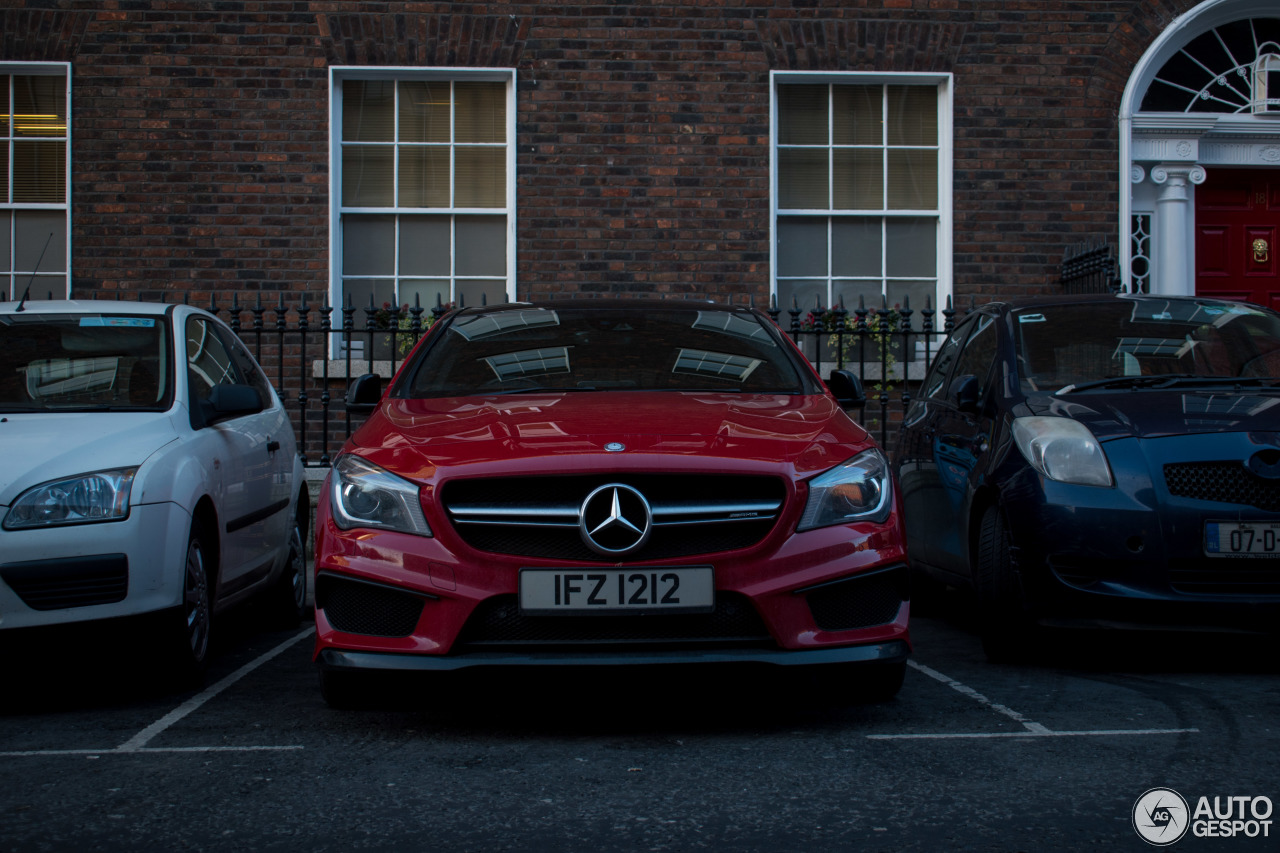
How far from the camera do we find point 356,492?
13.6 ft

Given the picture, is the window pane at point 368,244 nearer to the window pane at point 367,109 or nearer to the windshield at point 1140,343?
the window pane at point 367,109

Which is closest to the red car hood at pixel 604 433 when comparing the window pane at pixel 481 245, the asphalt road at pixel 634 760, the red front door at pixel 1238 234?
the asphalt road at pixel 634 760

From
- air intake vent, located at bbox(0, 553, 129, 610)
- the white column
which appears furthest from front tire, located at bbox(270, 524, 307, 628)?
the white column

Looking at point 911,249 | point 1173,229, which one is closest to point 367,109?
point 911,249

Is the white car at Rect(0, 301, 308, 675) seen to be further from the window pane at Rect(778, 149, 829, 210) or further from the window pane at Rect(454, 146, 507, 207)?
the window pane at Rect(778, 149, 829, 210)

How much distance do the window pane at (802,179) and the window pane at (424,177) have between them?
2676 mm

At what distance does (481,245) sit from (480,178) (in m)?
0.53

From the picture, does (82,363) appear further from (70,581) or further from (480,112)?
(480,112)

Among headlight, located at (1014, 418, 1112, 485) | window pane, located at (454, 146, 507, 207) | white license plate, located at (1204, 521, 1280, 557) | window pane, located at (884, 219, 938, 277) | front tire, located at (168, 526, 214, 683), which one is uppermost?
window pane, located at (454, 146, 507, 207)

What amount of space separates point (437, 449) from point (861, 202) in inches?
301

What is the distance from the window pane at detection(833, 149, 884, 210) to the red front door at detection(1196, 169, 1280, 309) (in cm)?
265

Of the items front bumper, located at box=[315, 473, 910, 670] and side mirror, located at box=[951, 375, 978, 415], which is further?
side mirror, located at box=[951, 375, 978, 415]

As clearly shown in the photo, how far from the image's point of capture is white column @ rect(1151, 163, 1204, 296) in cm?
1105

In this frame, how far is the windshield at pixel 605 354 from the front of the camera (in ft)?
16.7
